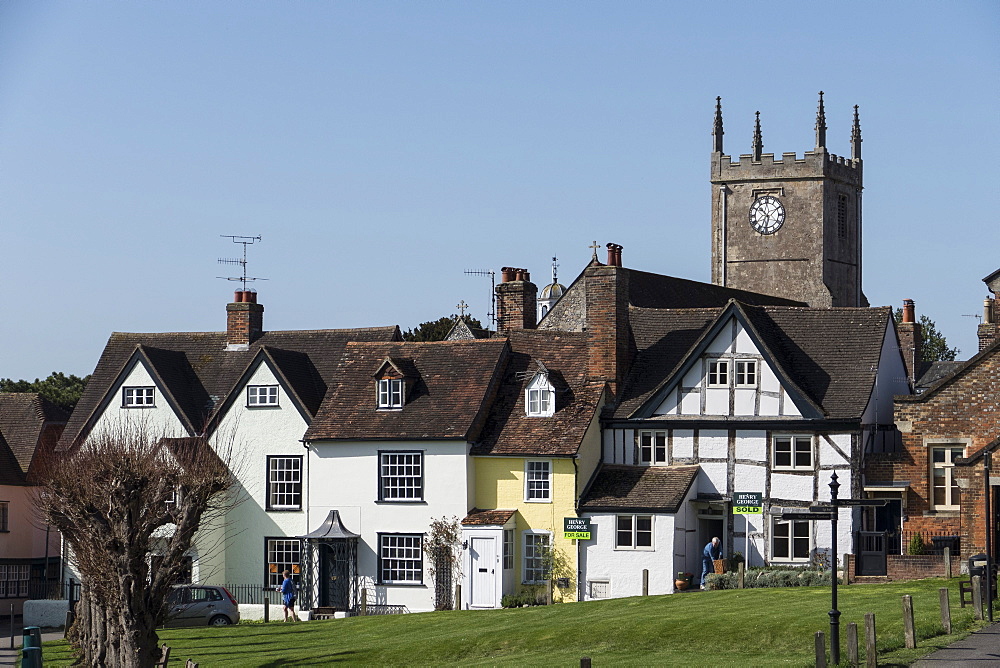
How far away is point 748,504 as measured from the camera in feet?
142

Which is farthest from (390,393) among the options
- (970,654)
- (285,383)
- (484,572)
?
(970,654)

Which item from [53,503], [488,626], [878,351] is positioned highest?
[878,351]

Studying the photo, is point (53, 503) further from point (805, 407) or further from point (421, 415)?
point (805, 407)

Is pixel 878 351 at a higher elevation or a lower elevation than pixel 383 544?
higher

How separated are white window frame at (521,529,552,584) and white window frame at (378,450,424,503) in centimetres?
361

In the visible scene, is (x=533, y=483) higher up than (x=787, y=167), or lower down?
lower down

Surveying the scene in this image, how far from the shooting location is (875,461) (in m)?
43.2

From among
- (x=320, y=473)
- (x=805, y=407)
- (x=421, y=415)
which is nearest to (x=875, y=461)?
(x=805, y=407)

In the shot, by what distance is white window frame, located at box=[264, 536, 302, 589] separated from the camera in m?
48.2

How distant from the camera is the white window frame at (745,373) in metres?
44.2

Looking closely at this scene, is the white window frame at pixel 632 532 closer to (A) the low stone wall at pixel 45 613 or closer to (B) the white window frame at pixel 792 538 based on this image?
(B) the white window frame at pixel 792 538

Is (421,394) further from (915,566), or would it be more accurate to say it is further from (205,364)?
(915,566)

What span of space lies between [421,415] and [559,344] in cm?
489

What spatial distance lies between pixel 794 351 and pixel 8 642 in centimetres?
2364
